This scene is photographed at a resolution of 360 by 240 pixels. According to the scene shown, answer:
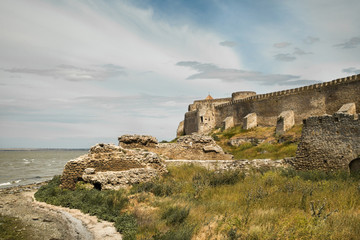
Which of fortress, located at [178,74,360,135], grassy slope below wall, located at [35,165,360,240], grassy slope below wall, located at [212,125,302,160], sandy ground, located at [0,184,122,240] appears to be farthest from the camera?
fortress, located at [178,74,360,135]

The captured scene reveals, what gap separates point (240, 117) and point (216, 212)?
32.9 metres

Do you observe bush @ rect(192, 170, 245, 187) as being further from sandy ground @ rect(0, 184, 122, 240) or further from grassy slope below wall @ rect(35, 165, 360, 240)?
sandy ground @ rect(0, 184, 122, 240)

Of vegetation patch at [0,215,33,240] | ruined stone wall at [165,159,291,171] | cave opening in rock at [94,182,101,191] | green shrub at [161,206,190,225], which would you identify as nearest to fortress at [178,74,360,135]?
ruined stone wall at [165,159,291,171]

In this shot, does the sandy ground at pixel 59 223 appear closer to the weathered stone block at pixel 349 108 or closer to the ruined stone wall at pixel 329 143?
the ruined stone wall at pixel 329 143

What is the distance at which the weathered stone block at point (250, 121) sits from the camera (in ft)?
115

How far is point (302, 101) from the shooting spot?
98.5ft

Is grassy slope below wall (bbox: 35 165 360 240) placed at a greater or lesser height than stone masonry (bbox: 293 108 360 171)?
lesser

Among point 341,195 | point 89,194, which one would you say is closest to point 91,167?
point 89,194

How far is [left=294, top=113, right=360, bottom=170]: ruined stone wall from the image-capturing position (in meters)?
10.4

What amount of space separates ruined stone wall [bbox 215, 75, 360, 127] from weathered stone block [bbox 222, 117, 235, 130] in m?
0.58

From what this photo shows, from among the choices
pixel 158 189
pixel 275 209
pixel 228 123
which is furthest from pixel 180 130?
pixel 275 209

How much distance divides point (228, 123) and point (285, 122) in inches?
442

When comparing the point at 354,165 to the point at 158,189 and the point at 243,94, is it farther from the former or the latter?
the point at 243,94

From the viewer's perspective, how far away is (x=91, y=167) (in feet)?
40.7
